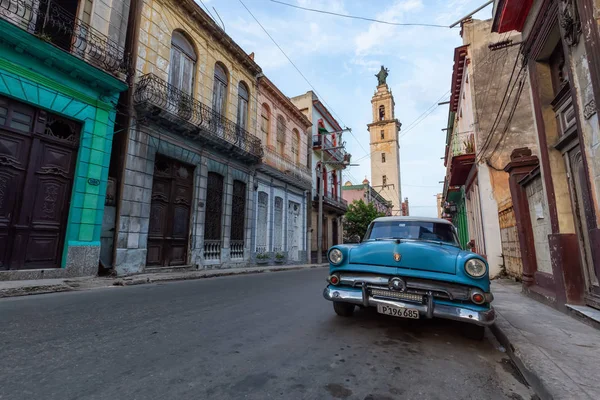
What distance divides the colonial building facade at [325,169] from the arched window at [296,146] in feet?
8.61

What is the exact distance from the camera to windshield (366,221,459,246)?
4.84m

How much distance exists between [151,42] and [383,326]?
12.3 meters

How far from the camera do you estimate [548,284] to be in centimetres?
590

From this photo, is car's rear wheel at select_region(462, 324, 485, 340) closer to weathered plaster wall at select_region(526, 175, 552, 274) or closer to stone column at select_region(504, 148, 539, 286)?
weathered plaster wall at select_region(526, 175, 552, 274)

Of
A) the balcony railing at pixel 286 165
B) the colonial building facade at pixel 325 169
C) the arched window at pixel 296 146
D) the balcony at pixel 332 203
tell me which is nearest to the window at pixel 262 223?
the balcony railing at pixel 286 165

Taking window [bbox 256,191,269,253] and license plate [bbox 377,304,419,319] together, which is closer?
license plate [bbox 377,304,419,319]

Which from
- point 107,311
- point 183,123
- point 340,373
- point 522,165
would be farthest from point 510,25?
point 183,123

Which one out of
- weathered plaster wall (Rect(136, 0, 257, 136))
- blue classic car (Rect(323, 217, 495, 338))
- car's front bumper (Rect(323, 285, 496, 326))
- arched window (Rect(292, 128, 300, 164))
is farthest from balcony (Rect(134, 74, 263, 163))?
car's front bumper (Rect(323, 285, 496, 326))

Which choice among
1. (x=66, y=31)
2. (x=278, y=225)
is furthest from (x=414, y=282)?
(x=278, y=225)

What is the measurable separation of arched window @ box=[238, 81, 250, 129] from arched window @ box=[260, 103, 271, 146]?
149 cm

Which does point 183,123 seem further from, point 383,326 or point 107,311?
point 383,326

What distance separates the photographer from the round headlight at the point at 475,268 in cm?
341

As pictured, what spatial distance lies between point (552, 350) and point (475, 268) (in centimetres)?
107

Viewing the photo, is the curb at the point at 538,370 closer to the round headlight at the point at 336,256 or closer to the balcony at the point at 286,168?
the round headlight at the point at 336,256
